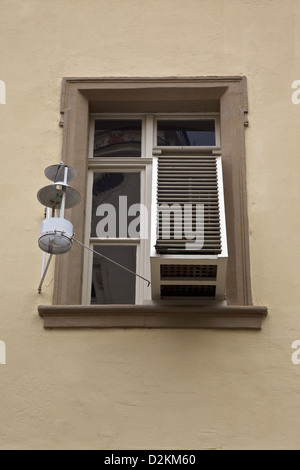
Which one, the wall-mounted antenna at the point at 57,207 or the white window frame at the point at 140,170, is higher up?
the white window frame at the point at 140,170

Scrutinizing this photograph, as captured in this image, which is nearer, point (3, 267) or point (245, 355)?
point (245, 355)

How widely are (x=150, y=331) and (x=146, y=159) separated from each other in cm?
162

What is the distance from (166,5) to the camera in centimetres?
809

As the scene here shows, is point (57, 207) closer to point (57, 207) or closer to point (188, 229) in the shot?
point (57, 207)

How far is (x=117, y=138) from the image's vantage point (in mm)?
7777

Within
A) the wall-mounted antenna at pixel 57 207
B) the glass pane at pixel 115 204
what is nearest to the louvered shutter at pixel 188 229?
the wall-mounted antenna at pixel 57 207

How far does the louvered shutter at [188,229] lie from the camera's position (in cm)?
631

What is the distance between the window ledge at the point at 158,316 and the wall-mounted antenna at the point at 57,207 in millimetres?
425

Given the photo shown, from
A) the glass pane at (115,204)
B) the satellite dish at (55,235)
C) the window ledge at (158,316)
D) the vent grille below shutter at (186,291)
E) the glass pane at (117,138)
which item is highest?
the glass pane at (117,138)

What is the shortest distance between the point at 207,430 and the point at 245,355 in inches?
23.9

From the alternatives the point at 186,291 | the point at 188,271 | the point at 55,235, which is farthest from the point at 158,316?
the point at 55,235

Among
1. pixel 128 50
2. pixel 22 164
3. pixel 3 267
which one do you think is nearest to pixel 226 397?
pixel 3 267

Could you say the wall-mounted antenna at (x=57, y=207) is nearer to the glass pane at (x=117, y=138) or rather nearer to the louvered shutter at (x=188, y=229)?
the louvered shutter at (x=188, y=229)
